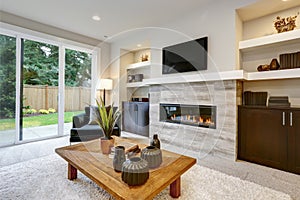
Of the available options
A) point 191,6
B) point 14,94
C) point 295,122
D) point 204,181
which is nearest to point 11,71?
point 14,94

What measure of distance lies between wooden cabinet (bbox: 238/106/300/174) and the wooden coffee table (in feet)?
4.62

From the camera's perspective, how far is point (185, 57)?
3168 millimetres

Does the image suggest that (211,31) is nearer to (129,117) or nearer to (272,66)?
(272,66)

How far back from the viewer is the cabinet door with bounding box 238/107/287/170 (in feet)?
7.34

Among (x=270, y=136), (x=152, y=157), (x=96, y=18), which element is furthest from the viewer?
(x=96, y=18)

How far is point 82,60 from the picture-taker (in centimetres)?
446

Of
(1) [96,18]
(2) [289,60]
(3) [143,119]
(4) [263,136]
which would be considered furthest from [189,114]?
(1) [96,18]

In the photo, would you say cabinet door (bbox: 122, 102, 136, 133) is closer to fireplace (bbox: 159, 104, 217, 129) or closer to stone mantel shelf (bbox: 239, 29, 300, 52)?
fireplace (bbox: 159, 104, 217, 129)

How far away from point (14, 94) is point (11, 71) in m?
0.45

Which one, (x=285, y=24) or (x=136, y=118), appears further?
(x=136, y=118)

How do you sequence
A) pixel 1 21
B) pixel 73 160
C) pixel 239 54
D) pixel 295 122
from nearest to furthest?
pixel 73 160 < pixel 295 122 < pixel 239 54 < pixel 1 21

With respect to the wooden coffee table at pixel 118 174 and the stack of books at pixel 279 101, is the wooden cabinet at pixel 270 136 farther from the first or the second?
the wooden coffee table at pixel 118 174

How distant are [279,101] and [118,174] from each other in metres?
2.45

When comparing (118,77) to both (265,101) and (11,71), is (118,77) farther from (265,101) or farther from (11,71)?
(265,101)
